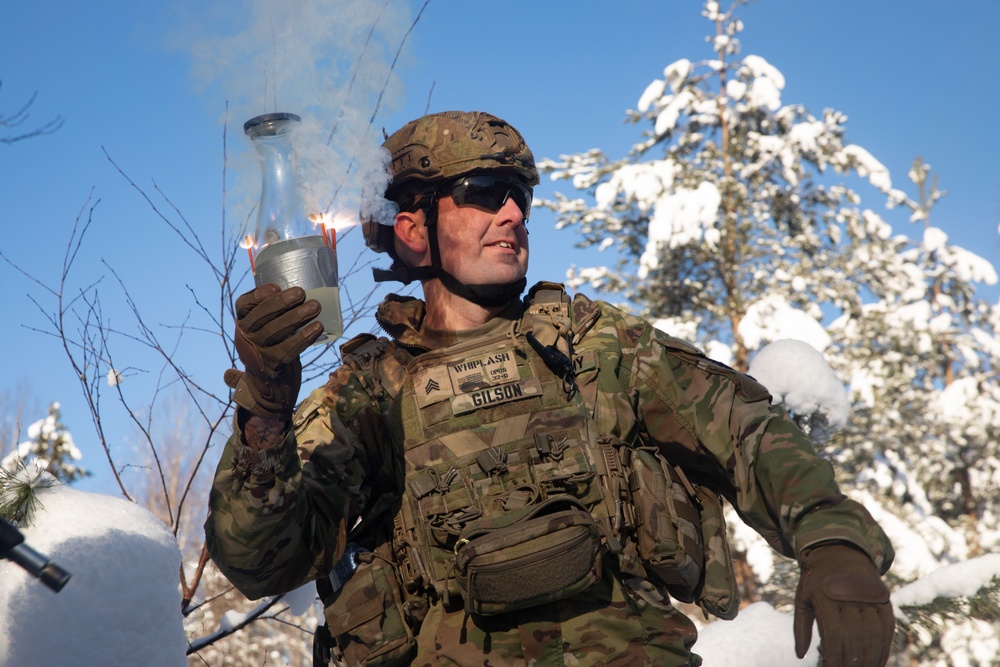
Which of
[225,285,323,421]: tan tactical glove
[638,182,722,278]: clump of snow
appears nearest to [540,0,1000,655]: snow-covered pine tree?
[638,182,722,278]: clump of snow

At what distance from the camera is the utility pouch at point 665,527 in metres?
3.00

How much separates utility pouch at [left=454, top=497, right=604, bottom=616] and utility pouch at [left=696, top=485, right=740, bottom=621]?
444 millimetres

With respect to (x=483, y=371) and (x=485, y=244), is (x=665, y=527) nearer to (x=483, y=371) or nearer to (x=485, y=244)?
(x=483, y=371)

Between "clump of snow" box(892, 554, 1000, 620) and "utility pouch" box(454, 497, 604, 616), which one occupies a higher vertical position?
"utility pouch" box(454, 497, 604, 616)

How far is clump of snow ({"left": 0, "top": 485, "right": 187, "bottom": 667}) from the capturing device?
3396mm

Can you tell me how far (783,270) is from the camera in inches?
570

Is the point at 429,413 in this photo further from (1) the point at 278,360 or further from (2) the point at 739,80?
(2) the point at 739,80

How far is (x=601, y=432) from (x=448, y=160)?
3.76ft

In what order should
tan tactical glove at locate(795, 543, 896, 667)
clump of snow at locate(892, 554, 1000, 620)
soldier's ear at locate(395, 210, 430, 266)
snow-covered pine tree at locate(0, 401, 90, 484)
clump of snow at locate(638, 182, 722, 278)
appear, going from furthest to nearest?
1. snow-covered pine tree at locate(0, 401, 90, 484)
2. clump of snow at locate(638, 182, 722, 278)
3. clump of snow at locate(892, 554, 1000, 620)
4. soldier's ear at locate(395, 210, 430, 266)
5. tan tactical glove at locate(795, 543, 896, 667)

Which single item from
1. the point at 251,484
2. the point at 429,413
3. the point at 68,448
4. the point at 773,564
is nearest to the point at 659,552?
the point at 429,413

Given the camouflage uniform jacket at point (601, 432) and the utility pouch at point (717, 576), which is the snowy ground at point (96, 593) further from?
the utility pouch at point (717, 576)

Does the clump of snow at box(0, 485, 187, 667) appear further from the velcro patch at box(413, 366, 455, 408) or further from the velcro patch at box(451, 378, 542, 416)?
the velcro patch at box(451, 378, 542, 416)

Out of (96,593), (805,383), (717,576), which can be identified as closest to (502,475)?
(717,576)

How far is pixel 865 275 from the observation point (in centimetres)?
1581
